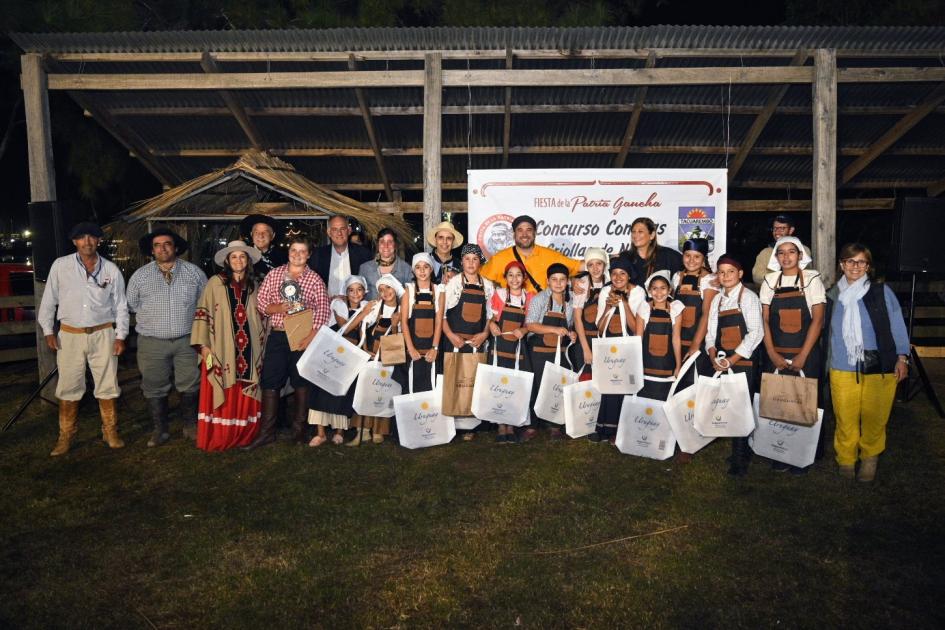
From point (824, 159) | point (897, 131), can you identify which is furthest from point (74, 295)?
point (897, 131)

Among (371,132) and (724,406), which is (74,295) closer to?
(371,132)

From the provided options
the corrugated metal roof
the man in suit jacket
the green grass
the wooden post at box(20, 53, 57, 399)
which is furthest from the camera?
the wooden post at box(20, 53, 57, 399)

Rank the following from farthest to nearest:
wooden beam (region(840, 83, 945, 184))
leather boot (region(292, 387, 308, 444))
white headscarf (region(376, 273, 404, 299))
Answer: wooden beam (region(840, 83, 945, 184)) → leather boot (region(292, 387, 308, 444)) → white headscarf (region(376, 273, 404, 299))

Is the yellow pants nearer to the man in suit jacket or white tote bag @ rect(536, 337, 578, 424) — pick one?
white tote bag @ rect(536, 337, 578, 424)

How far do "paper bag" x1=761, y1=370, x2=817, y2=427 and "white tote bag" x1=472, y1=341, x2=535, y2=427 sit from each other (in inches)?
69.3

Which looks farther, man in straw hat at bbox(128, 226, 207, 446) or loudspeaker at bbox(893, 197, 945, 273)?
loudspeaker at bbox(893, 197, 945, 273)

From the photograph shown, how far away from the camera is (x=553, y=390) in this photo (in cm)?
555

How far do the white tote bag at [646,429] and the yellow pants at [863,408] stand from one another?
1.22 meters

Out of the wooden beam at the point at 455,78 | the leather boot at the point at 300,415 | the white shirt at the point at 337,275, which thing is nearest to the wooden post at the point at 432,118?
the wooden beam at the point at 455,78

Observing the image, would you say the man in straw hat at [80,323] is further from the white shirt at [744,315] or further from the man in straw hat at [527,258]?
the white shirt at [744,315]

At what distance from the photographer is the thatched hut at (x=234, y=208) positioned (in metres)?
7.23

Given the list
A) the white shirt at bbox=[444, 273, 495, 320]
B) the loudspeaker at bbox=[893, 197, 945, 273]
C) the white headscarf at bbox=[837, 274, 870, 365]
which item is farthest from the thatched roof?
the loudspeaker at bbox=[893, 197, 945, 273]

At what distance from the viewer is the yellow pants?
4.82 m

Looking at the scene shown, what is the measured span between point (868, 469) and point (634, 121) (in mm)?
5070
